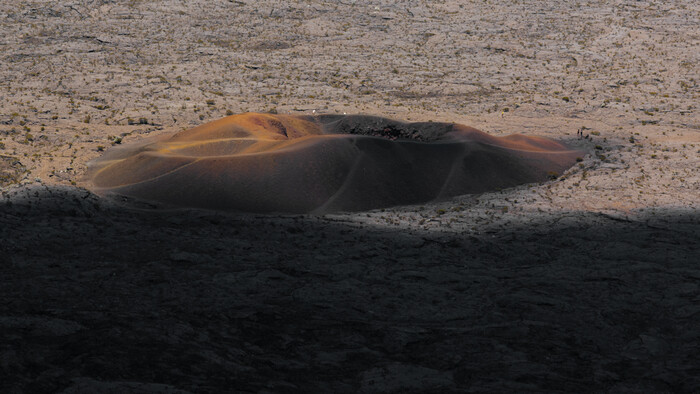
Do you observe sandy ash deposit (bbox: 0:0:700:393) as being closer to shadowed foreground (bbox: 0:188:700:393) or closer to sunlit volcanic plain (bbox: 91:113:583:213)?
shadowed foreground (bbox: 0:188:700:393)

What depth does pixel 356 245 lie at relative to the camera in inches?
252

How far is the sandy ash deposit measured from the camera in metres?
4.12

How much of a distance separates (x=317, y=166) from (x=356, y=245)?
6.08ft

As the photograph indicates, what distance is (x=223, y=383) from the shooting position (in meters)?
3.78

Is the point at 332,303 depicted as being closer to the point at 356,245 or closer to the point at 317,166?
the point at 356,245

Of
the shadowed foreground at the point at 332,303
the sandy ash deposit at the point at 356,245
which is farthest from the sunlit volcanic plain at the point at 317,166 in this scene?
the shadowed foreground at the point at 332,303

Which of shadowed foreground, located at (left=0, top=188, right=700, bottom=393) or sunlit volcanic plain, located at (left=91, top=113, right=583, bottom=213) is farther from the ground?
sunlit volcanic plain, located at (left=91, top=113, right=583, bottom=213)

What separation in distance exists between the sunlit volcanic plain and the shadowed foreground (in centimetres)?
54

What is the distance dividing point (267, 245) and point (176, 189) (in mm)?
1815

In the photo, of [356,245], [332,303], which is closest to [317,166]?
[356,245]

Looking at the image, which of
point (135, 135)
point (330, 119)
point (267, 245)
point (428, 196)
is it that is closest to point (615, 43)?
point (330, 119)

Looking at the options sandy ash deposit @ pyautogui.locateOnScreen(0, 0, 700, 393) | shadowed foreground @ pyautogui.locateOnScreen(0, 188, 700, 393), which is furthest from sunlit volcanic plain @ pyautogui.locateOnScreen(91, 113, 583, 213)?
shadowed foreground @ pyautogui.locateOnScreen(0, 188, 700, 393)

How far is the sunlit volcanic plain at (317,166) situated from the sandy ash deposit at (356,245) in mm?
144

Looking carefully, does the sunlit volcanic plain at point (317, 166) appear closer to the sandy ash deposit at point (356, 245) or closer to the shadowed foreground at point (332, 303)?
the sandy ash deposit at point (356, 245)
